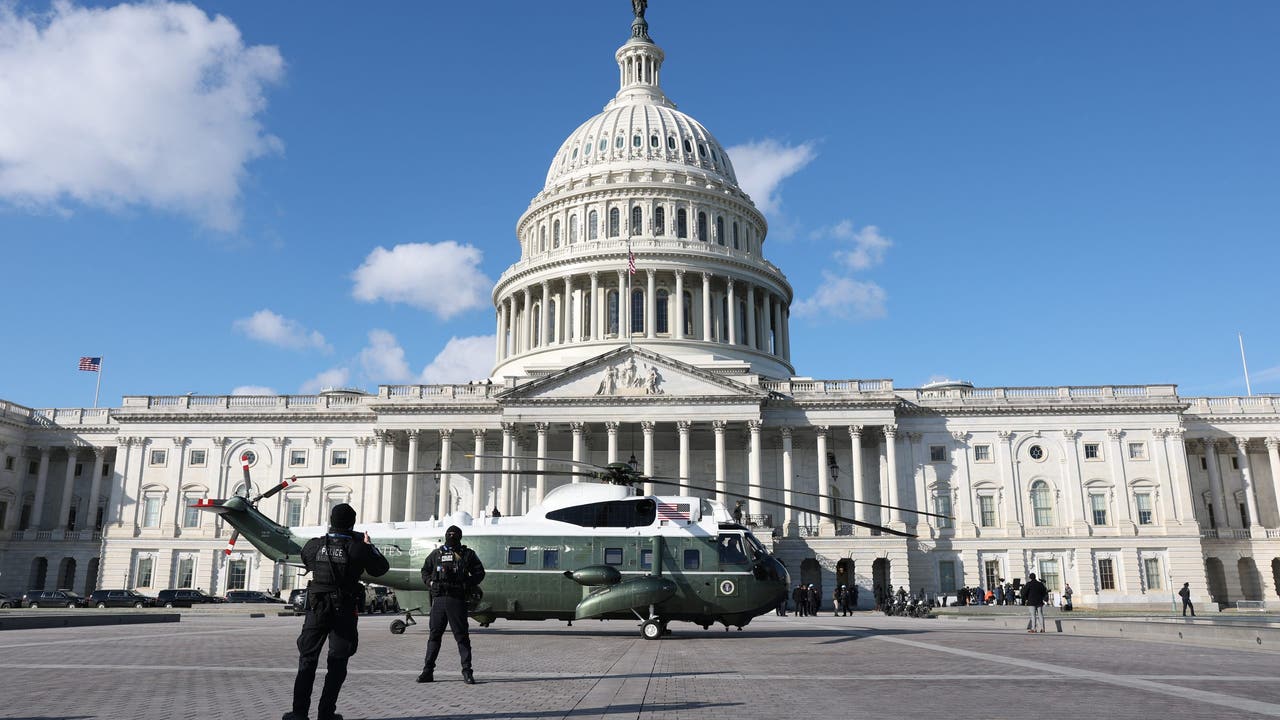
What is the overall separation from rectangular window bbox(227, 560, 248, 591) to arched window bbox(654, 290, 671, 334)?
122 feet

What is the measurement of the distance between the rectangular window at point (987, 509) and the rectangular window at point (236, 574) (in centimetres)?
5215

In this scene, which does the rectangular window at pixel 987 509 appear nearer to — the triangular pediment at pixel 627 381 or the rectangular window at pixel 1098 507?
the rectangular window at pixel 1098 507

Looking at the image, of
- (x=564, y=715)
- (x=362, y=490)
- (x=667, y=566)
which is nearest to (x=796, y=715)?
(x=564, y=715)

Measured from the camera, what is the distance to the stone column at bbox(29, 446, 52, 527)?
2729 inches

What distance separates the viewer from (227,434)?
223 ft

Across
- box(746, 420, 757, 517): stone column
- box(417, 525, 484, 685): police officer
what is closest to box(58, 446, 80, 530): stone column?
box(746, 420, 757, 517): stone column

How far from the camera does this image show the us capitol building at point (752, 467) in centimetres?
6125

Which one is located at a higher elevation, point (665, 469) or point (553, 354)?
point (553, 354)

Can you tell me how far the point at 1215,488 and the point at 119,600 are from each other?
74309 mm

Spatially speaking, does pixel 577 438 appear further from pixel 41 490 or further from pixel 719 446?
pixel 41 490

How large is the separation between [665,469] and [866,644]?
43819 millimetres

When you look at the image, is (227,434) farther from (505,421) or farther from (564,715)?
(564,715)

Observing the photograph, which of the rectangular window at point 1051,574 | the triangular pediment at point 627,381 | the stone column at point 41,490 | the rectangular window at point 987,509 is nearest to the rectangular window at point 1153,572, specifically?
the rectangular window at point 1051,574

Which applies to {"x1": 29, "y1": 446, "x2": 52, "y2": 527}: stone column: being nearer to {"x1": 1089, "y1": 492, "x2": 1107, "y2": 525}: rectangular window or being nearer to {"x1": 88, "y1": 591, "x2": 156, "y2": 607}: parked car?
Answer: {"x1": 88, "y1": 591, "x2": 156, "y2": 607}: parked car
